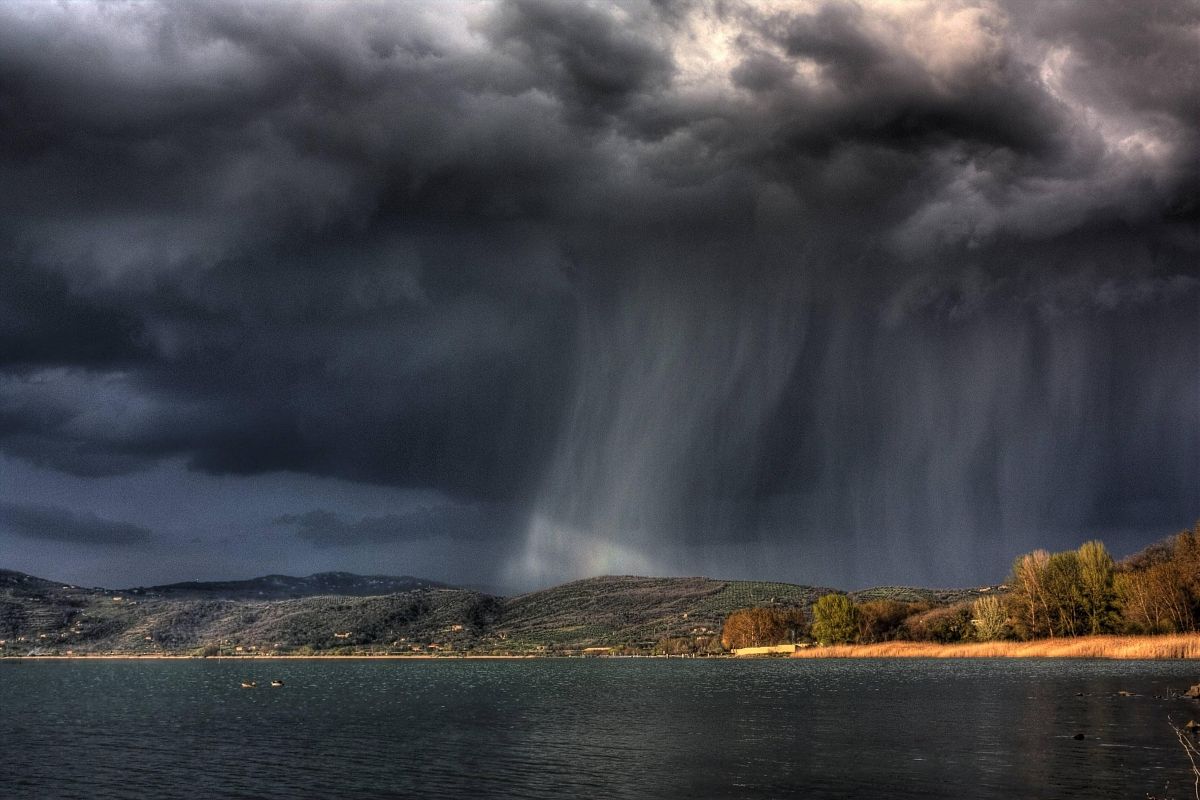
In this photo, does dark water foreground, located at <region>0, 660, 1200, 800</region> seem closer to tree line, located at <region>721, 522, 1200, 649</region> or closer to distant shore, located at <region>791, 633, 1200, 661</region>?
distant shore, located at <region>791, 633, 1200, 661</region>

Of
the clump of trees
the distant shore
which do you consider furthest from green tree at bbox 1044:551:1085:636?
the clump of trees

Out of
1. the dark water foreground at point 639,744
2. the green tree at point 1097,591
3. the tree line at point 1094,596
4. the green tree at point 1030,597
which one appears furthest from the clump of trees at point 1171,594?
the dark water foreground at point 639,744

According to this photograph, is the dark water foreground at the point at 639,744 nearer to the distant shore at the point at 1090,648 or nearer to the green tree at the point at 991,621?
the distant shore at the point at 1090,648

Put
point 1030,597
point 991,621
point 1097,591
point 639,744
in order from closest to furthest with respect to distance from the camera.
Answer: point 639,744, point 1097,591, point 1030,597, point 991,621

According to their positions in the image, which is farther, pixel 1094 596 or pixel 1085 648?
pixel 1094 596

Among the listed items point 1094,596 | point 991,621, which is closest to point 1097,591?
point 1094,596

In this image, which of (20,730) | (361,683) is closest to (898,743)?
(20,730)

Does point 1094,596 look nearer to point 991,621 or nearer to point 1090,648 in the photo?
point 1090,648

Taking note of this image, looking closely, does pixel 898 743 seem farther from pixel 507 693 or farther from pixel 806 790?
pixel 507 693

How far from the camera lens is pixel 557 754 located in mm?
56906

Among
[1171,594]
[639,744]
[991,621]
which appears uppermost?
[1171,594]

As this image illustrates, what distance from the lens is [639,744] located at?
61.0 metres

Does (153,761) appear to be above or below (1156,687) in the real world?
below

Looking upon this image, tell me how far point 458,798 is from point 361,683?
401ft
